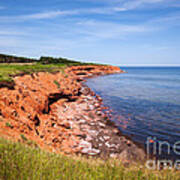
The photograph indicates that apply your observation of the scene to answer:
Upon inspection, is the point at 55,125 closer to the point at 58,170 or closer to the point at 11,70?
the point at 11,70

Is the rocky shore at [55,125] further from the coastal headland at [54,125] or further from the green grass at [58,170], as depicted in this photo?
the green grass at [58,170]

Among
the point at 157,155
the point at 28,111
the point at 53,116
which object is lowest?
the point at 157,155

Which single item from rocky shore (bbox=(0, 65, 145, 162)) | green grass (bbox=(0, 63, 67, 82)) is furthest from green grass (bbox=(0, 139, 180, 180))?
green grass (bbox=(0, 63, 67, 82))

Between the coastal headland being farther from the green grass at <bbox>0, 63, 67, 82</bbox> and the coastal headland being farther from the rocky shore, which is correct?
the green grass at <bbox>0, 63, 67, 82</bbox>

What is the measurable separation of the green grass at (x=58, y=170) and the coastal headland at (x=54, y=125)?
9.87 ft

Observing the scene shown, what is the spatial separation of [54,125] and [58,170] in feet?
30.4

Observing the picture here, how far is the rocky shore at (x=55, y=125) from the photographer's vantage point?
941cm

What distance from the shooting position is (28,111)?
460 inches

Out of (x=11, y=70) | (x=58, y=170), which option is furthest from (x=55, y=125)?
(x=58, y=170)

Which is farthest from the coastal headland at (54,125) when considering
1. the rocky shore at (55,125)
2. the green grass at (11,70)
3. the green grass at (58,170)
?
the green grass at (58,170)

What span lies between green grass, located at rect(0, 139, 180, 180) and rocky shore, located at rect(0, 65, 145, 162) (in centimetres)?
297

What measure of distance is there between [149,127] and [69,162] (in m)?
11.2

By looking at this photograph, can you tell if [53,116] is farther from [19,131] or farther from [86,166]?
[86,166]

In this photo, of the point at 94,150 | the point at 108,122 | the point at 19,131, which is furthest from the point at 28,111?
the point at 108,122
